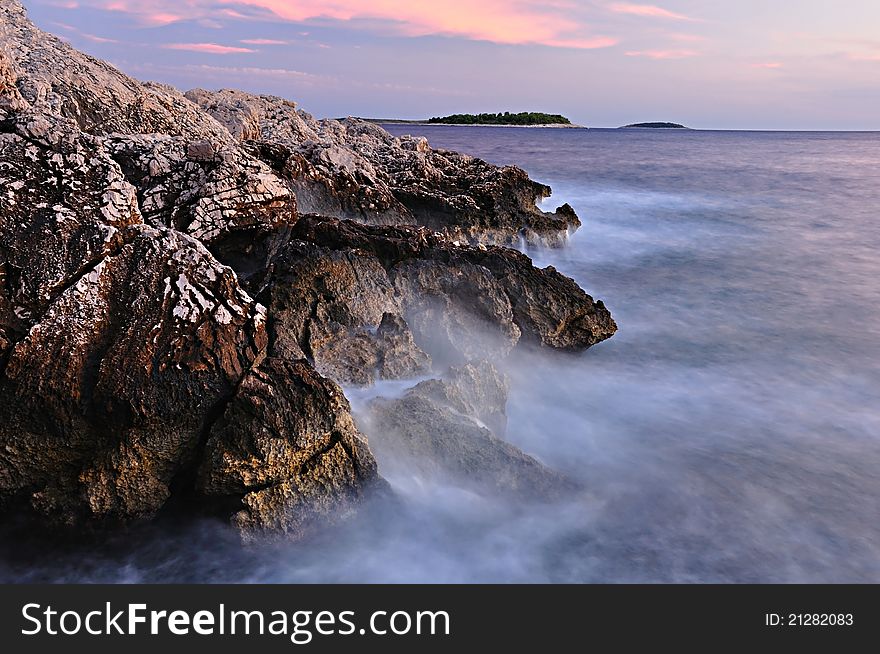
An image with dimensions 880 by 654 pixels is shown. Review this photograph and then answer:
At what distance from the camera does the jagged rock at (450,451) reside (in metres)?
5.69

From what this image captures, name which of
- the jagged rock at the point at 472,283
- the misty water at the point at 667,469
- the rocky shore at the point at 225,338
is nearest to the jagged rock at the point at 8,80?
the rocky shore at the point at 225,338

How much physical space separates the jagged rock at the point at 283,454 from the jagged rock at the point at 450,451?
0.67m

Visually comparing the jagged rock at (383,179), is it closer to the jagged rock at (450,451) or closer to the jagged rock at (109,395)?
the jagged rock at (450,451)

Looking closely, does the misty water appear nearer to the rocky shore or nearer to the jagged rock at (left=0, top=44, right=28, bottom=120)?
the rocky shore

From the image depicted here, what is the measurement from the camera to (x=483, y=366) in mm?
6738

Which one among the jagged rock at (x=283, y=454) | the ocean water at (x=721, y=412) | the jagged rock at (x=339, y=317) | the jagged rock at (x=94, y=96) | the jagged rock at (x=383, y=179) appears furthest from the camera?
the jagged rock at (x=383, y=179)

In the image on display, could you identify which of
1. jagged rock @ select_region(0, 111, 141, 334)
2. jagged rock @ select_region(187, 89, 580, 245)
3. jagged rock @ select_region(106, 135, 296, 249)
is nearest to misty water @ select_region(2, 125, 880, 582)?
jagged rock @ select_region(187, 89, 580, 245)

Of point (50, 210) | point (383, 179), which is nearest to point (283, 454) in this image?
point (50, 210)

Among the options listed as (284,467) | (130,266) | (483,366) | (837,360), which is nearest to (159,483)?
(284,467)

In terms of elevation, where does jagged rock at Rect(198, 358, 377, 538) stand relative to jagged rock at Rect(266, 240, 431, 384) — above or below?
below

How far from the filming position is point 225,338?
523cm

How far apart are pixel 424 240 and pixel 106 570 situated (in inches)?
186

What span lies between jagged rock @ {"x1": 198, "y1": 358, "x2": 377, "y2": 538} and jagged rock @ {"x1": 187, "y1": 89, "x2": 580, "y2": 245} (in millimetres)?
5713

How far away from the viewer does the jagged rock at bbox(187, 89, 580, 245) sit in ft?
34.4
